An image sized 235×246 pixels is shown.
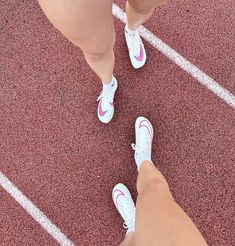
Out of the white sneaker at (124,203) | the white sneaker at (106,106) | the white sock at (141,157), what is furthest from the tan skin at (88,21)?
the white sneaker at (124,203)

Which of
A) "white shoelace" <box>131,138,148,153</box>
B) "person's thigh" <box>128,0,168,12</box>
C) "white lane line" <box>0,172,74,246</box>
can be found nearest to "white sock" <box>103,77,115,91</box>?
"white shoelace" <box>131,138,148,153</box>

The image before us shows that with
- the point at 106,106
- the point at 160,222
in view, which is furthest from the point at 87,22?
the point at 106,106

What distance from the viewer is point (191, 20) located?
2074 millimetres

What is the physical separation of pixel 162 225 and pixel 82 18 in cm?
56

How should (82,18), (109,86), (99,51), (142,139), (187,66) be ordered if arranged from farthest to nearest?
(187,66) < (142,139) < (109,86) < (99,51) < (82,18)

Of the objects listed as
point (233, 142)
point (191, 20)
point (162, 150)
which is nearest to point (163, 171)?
point (162, 150)

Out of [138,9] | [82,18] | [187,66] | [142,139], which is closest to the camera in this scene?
[82,18]

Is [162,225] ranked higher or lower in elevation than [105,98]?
higher

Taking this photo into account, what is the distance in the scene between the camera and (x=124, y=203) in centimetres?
189

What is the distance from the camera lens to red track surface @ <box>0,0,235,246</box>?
1944 millimetres

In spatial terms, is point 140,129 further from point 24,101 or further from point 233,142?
point 24,101

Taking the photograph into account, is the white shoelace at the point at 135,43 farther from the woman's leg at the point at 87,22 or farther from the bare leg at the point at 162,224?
the bare leg at the point at 162,224

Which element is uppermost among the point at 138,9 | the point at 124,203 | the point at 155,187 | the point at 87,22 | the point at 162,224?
the point at 87,22

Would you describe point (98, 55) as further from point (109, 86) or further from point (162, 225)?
point (162, 225)
